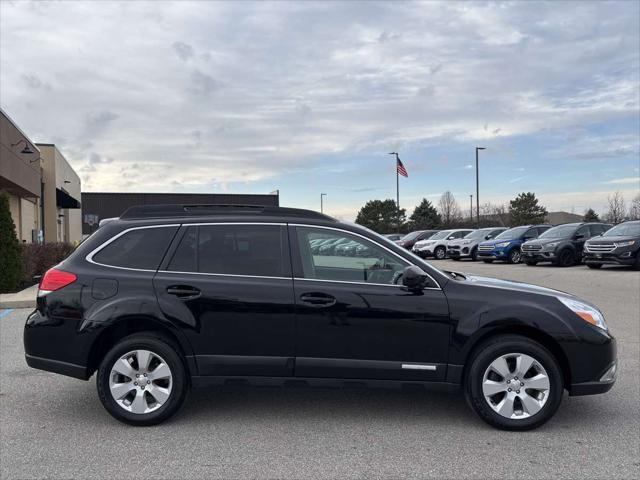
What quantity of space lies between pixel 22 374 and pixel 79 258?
230cm

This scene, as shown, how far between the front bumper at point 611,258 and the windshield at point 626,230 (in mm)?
992

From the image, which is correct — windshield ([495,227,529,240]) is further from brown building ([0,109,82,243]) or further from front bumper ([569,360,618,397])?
front bumper ([569,360,618,397])

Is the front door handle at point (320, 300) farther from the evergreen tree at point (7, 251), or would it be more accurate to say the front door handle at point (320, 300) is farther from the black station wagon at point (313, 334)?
the evergreen tree at point (7, 251)

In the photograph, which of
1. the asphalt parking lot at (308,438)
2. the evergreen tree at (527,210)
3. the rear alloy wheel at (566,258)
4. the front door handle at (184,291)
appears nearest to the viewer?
the asphalt parking lot at (308,438)

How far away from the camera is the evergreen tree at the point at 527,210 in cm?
6197

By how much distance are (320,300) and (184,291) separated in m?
1.11

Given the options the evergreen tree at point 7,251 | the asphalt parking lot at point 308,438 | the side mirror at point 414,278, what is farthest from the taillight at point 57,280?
the evergreen tree at point 7,251

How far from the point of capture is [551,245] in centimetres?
2039

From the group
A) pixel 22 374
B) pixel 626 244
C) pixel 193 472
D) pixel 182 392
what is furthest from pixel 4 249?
pixel 626 244

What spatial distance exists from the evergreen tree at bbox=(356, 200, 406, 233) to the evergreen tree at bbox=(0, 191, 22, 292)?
60258 millimetres

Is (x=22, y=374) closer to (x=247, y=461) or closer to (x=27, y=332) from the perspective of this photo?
(x=27, y=332)

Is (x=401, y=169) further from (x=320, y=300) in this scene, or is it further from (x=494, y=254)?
(x=320, y=300)

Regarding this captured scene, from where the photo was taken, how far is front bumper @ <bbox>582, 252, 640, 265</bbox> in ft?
56.9

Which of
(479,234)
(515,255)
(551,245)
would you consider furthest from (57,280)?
(479,234)
